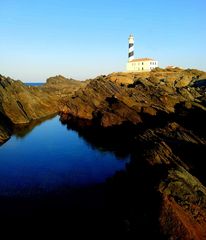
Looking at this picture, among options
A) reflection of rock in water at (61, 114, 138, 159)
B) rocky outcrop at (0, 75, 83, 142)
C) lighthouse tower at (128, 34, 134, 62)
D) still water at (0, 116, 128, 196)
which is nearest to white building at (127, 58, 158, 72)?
lighthouse tower at (128, 34, 134, 62)

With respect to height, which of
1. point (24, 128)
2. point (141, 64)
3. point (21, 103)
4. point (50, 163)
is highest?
point (141, 64)

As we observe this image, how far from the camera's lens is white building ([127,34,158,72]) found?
151 meters

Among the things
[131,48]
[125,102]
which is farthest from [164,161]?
[131,48]

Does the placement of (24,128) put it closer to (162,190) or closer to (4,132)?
(4,132)

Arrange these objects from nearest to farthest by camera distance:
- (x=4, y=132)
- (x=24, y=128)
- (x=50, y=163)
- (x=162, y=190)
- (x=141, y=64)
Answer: (x=162, y=190), (x=50, y=163), (x=4, y=132), (x=24, y=128), (x=141, y=64)

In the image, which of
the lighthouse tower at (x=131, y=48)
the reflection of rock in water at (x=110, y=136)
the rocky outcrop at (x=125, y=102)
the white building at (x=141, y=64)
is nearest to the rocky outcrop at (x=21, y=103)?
the rocky outcrop at (x=125, y=102)

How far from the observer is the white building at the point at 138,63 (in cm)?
15088

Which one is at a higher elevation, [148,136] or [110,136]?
[148,136]

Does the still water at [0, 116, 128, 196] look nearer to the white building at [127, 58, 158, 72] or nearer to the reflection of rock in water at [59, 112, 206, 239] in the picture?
the reflection of rock in water at [59, 112, 206, 239]

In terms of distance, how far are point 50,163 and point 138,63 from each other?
391ft

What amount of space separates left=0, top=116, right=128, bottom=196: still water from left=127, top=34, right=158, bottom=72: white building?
3817 inches

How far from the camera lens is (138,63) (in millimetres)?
153750

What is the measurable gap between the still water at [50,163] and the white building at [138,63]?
97.0 m

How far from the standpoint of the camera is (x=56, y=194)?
31312 mm
